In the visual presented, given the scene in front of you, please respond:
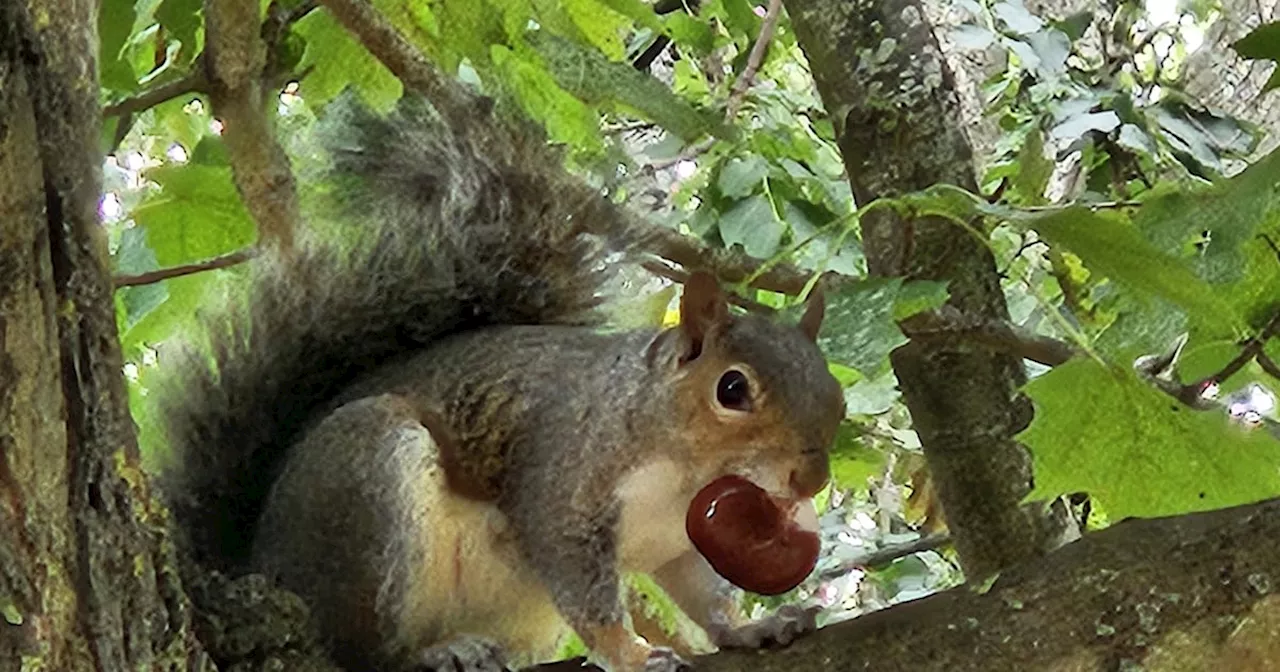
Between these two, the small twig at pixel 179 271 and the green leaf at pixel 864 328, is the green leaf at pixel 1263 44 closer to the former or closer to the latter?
the green leaf at pixel 864 328

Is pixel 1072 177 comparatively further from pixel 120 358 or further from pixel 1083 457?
pixel 120 358

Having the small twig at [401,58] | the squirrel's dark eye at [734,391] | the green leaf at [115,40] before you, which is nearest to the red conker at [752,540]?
the squirrel's dark eye at [734,391]

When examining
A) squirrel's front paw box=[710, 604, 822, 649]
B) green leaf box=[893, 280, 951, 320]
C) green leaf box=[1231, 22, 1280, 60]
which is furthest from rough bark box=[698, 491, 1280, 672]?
green leaf box=[1231, 22, 1280, 60]

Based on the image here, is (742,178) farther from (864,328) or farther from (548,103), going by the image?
(864,328)

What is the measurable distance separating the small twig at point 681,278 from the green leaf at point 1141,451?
40cm

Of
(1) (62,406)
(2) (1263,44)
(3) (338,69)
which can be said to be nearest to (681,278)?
(3) (338,69)

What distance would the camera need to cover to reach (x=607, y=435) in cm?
135

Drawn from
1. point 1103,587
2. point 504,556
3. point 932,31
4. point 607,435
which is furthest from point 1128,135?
point 1103,587

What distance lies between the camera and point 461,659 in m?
1.19

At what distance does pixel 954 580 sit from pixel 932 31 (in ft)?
2.69

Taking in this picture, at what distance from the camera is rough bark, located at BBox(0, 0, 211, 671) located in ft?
2.45

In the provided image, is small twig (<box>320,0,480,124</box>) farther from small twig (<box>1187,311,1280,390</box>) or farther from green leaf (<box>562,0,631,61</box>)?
small twig (<box>1187,311,1280,390</box>)

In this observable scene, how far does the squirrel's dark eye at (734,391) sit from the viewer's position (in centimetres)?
129

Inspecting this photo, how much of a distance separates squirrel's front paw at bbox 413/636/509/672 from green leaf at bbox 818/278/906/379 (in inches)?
14.8
